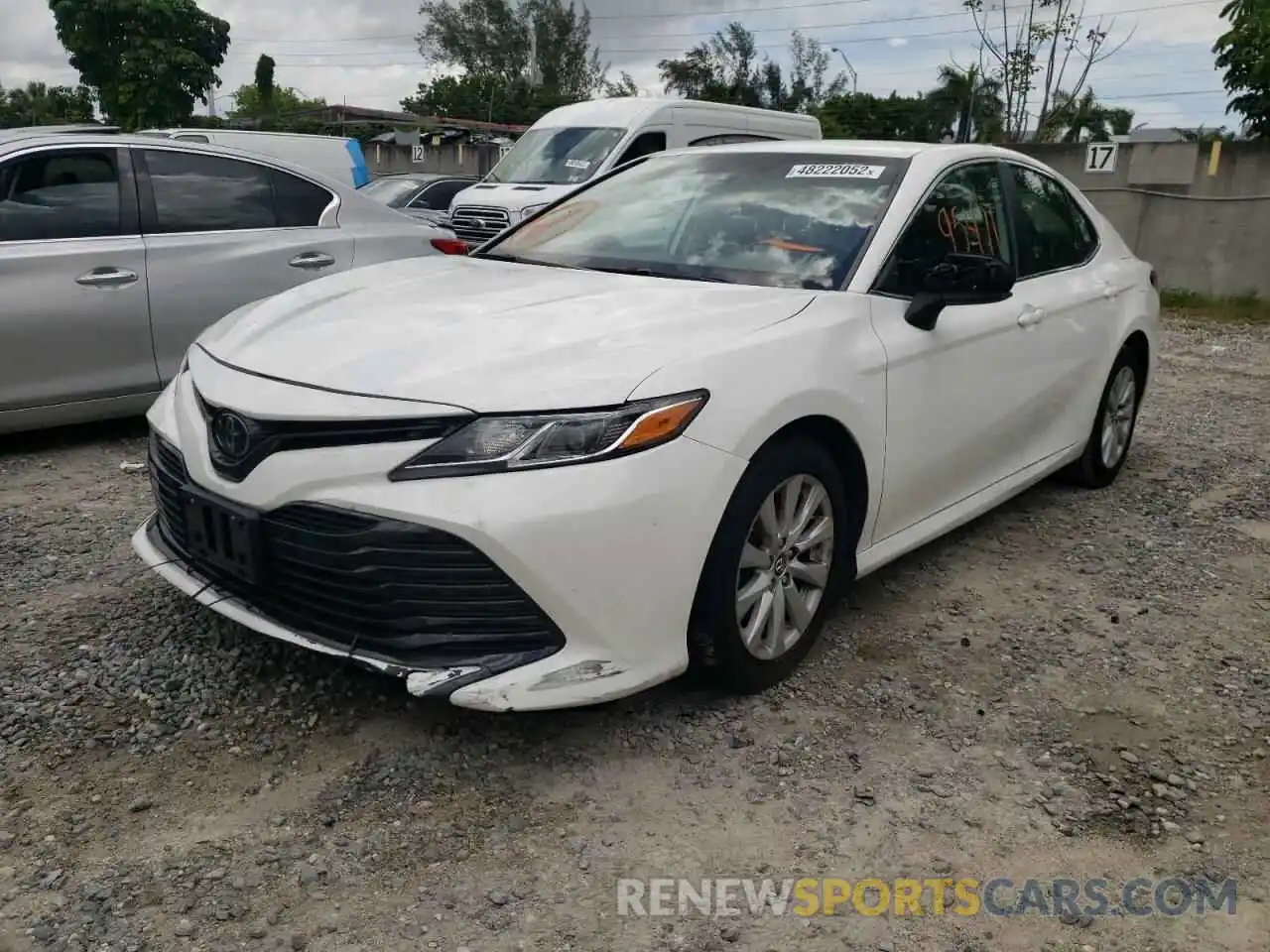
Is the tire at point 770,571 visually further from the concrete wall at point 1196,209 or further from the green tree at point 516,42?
the green tree at point 516,42

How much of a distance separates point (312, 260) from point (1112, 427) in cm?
403

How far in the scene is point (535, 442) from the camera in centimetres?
255

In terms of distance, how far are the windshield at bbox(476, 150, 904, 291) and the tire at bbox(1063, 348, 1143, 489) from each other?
1.93m

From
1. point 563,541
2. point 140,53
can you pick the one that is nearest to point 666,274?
point 563,541

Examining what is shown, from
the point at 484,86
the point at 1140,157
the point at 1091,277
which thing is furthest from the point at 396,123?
the point at 1091,277

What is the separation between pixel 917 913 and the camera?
2359 mm

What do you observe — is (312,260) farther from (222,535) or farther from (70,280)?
(222,535)

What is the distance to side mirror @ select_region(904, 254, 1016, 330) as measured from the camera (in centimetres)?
347

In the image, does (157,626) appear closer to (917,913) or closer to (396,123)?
(917,913)

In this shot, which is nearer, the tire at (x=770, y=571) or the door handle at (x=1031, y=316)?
the tire at (x=770, y=571)

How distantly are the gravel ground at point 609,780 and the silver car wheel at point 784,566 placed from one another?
199mm

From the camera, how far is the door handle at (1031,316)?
4.11m

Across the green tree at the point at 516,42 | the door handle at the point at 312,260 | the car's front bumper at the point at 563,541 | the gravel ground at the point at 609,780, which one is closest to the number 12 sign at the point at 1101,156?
the door handle at the point at 312,260

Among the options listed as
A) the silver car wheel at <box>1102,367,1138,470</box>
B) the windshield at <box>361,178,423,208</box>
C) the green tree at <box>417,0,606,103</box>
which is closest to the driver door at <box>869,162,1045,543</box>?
the silver car wheel at <box>1102,367,1138,470</box>
